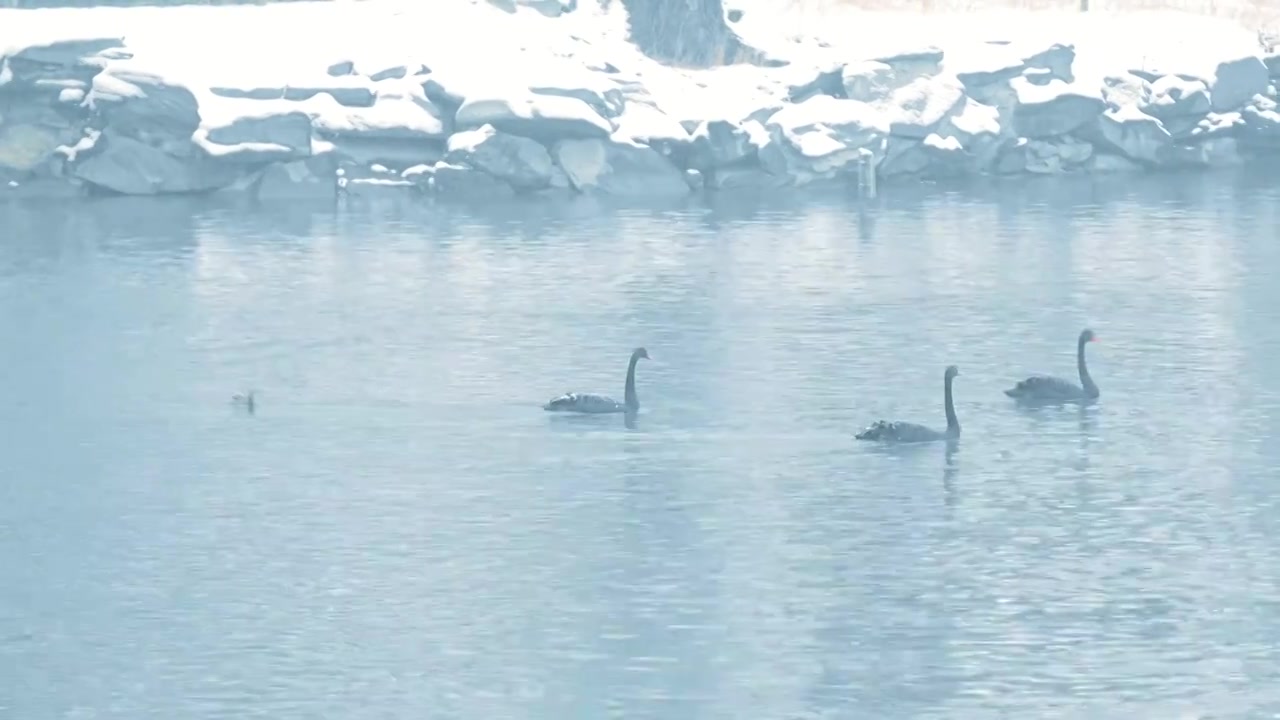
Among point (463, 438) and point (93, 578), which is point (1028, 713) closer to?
point (93, 578)

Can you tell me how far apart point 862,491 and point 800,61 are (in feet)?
184

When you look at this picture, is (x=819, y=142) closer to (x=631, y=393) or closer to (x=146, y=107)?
(x=146, y=107)

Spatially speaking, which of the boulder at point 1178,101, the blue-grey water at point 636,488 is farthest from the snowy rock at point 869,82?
the blue-grey water at point 636,488

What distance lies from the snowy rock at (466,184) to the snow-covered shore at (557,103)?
8 centimetres

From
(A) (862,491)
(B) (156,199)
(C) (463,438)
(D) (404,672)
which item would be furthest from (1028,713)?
(B) (156,199)

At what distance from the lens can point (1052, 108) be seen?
9038 cm

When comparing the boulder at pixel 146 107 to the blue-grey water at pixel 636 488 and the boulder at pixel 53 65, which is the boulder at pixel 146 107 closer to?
the boulder at pixel 53 65

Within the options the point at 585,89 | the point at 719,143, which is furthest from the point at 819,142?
the point at 585,89

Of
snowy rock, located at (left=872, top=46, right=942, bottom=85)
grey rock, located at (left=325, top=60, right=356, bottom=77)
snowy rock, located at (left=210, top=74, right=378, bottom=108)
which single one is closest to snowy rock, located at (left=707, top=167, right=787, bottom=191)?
snowy rock, located at (left=872, top=46, right=942, bottom=85)

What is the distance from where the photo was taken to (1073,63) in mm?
93375

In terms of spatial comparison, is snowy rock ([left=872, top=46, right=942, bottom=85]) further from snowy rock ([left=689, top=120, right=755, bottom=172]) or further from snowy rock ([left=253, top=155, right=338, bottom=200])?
snowy rock ([left=253, top=155, right=338, bottom=200])

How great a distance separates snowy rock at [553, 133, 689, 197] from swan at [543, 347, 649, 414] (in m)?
40.9

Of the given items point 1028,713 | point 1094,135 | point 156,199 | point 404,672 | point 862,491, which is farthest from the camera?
point 1094,135

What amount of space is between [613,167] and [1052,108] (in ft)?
47.7
